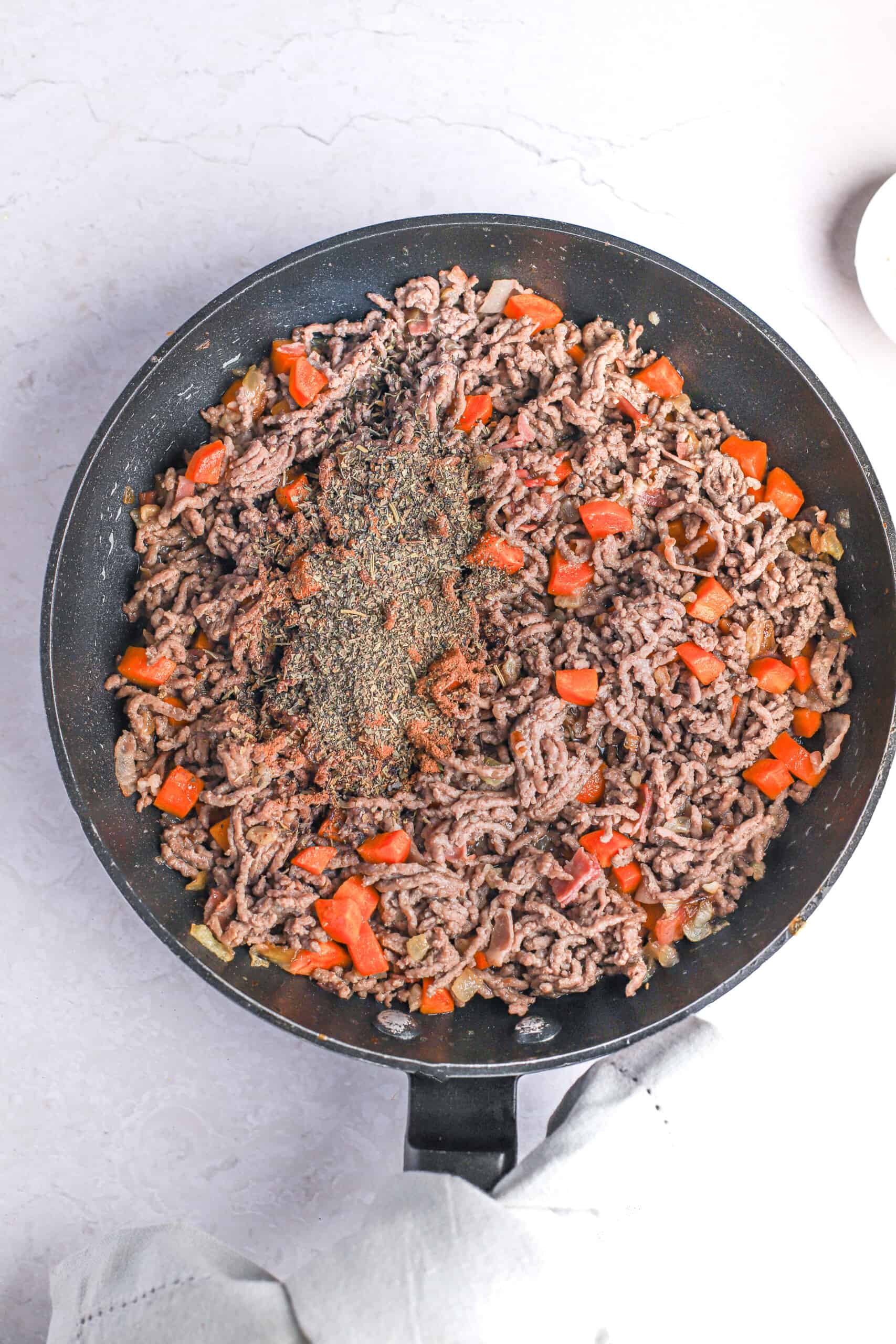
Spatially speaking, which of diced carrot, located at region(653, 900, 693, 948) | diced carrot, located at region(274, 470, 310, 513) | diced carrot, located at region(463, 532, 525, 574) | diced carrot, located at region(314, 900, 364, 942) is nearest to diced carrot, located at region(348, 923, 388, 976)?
diced carrot, located at region(314, 900, 364, 942)

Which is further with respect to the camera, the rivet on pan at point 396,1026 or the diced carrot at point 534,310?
the diced carrot at point 534,310

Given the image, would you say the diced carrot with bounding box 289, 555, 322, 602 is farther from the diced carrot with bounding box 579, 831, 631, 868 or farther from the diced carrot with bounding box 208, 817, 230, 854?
the diced carrot with bounding box 579, 831, 631, 868

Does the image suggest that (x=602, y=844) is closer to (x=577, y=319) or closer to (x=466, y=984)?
(x=466, y=984)

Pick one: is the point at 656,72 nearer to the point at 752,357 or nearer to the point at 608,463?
the point at 752,357

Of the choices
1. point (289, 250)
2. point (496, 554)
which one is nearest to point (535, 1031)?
point (496, 554)

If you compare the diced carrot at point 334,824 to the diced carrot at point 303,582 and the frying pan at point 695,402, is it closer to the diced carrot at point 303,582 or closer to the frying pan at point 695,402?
the frying pan at point 695,402

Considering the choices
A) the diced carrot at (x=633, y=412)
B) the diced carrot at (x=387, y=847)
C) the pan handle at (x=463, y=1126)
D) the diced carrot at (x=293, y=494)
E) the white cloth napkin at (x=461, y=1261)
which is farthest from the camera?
the diced carrot at (x=633, y=412)

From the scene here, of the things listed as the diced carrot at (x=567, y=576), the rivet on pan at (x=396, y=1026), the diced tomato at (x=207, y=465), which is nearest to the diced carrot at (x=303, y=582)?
the diced tomato at (x=207, y=465)
